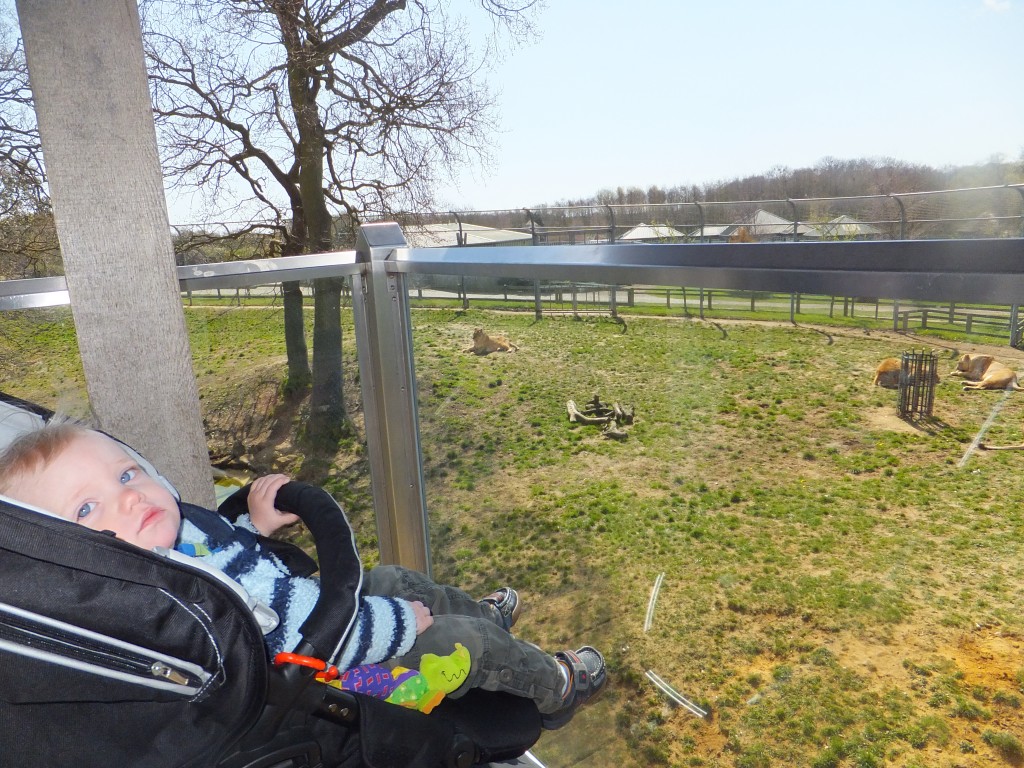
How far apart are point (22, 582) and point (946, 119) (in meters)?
41.6

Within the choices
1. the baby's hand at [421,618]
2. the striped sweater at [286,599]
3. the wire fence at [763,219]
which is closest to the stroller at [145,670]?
the striped sweater at [286,599]

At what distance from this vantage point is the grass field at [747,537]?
143 cm

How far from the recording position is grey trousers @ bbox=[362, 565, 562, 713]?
51.3 inches

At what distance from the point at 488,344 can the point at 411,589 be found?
2.48 ft

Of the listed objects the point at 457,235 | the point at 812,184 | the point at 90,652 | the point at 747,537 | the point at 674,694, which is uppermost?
the point at 812,184

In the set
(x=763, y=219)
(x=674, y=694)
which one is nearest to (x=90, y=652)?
(x=674, y=694)

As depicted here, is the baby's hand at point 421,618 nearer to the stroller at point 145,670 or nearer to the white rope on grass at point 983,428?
the stroller at point 145,670

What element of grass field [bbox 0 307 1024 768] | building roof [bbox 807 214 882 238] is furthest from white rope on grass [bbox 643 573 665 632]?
building roof [bbox 807 214 882 238]

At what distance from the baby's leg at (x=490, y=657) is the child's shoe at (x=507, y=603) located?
16.6 inches

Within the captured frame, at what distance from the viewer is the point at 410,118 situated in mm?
9742

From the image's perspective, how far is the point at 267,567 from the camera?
4.20 ft

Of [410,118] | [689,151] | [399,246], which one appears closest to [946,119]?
[689,151]

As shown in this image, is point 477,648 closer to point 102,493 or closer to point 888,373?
point 102,493

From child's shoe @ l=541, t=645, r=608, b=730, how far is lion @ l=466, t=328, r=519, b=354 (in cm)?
80
